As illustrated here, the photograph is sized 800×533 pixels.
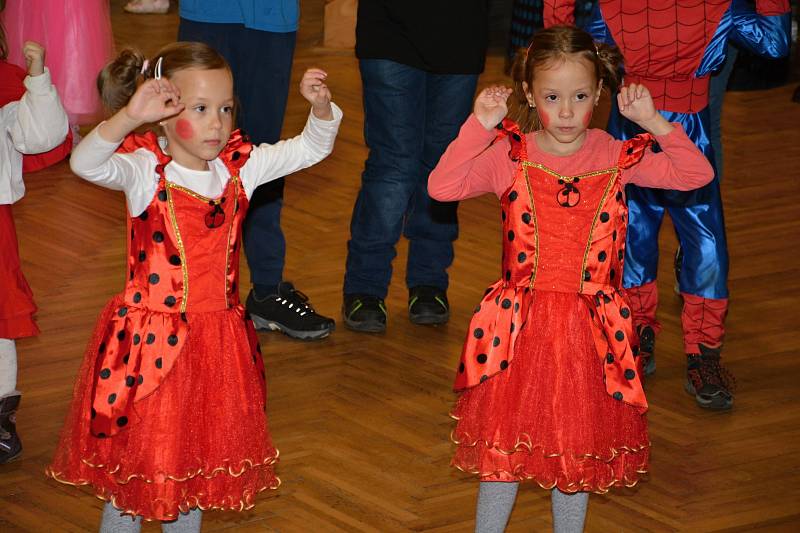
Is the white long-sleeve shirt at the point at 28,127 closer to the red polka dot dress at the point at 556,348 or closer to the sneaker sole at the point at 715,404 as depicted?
the red polka dot dress at the point at 556,348

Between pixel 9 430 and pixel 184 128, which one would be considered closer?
pixel 184 128

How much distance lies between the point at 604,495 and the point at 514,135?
106cm

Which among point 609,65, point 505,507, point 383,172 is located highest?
point 609,65

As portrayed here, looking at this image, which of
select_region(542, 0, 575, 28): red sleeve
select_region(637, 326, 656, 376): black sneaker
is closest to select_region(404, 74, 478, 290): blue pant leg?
select_region(542, 0, 575, 28): red sleeve

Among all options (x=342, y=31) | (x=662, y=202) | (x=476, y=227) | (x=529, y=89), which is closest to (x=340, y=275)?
(x=476, y=227)

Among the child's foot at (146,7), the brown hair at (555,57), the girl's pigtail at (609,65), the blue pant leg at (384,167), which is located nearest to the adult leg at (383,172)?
the blue pant leg at (384,167)

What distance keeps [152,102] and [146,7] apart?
671cm

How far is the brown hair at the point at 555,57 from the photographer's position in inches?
111

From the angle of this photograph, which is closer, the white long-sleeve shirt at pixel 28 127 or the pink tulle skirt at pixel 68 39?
the white long-sleeve shirt at pixel 28 127

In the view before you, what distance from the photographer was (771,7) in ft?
12.2

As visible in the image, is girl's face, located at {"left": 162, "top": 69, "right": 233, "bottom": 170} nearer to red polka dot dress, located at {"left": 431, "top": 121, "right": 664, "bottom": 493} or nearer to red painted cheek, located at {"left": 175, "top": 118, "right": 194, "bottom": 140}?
red painted cheek, located at {"left": 175, "top": 118, "right": 194, "bottom": 140}

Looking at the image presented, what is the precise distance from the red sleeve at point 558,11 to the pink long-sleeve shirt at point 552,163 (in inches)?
34.1

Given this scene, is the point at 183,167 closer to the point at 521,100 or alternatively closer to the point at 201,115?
the point at 201,115

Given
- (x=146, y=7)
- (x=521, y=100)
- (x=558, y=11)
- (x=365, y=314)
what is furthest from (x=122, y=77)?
(x=146, y=7)
